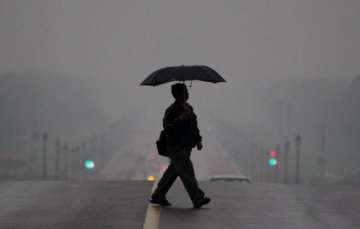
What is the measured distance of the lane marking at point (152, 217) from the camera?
10594mm

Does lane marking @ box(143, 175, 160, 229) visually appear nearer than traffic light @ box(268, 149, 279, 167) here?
Yes

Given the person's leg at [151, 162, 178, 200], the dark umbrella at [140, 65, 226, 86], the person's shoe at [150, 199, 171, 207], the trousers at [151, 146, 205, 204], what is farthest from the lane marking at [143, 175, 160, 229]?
the dark umbrella at [140, 65, 226, 86]

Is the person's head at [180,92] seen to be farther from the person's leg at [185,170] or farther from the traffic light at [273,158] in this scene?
the traffic light at [273,158]

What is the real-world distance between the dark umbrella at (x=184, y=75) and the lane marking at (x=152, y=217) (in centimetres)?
184

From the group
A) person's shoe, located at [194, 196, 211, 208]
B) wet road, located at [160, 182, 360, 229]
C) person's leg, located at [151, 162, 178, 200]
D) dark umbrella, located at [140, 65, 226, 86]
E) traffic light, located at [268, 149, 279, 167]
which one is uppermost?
dark umbrella, located at [140, 65, 226, 86]

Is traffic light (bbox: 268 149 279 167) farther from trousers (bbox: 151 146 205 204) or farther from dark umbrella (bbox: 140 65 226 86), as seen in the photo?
dark umbrella (bbox: 140 65 226 86)

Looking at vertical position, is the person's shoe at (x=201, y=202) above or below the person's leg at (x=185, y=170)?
below

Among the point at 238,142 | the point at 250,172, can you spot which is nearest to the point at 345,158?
the point at 238,142

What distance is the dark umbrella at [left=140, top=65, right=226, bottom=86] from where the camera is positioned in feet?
38.7

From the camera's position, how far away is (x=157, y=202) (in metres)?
12.5

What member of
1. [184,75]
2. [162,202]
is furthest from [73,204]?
[184,75]

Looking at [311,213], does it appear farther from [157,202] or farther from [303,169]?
[303,169]

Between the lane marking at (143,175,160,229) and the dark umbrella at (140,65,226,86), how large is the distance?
6.04 feet

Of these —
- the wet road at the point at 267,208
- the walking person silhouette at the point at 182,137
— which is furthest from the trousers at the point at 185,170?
the wet road at the point at 267,208
